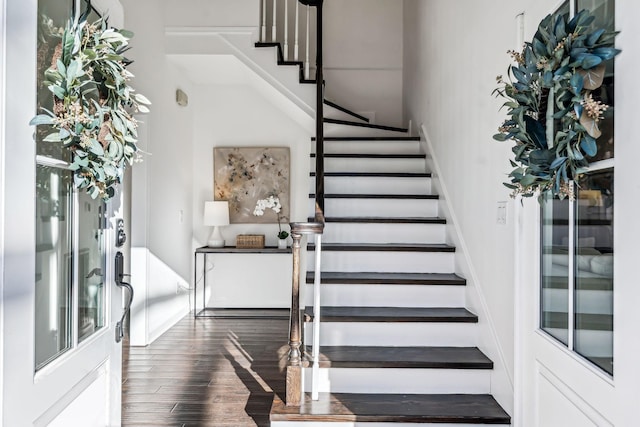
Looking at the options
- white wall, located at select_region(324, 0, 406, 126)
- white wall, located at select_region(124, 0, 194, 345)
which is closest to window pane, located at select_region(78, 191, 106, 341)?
white wall, located at select_region(124, 0, 194, 345)

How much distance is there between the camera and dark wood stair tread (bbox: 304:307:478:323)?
2.59m

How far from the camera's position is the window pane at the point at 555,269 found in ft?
5.06

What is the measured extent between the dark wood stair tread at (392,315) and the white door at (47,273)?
1.27 metres

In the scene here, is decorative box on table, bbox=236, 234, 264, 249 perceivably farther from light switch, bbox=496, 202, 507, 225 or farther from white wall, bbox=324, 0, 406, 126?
light switch, bbox=496, 202, 507, 225

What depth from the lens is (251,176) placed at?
525 cm

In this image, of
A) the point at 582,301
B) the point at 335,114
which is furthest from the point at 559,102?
the point at 335,114

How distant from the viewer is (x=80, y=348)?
1363 millimetres

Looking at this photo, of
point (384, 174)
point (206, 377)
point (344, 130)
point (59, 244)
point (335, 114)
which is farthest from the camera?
point (335, 114)

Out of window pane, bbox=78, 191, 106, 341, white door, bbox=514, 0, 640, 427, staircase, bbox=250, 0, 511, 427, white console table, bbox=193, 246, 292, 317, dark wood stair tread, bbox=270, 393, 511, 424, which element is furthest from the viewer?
white console table, bbox=193, 246, 292, 317

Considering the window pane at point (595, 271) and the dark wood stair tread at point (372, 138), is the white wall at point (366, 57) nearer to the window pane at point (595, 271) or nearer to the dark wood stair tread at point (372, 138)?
the dark wood stair tread at point (372, 138)

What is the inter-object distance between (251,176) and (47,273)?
13.4 feet

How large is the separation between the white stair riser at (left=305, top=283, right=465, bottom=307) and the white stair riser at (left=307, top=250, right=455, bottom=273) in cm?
29

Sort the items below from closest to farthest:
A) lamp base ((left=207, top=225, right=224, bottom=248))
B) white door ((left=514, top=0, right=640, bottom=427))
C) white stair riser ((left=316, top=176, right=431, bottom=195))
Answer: white door ((left=514, top=0, right=640, bottom=427)) < white stair riser ((left=316, top=176, right=431, bottom=195)) < lamp base ((left=207, top=225, right=224, bottom=248))

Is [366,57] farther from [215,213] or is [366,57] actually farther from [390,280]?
[390,280]
